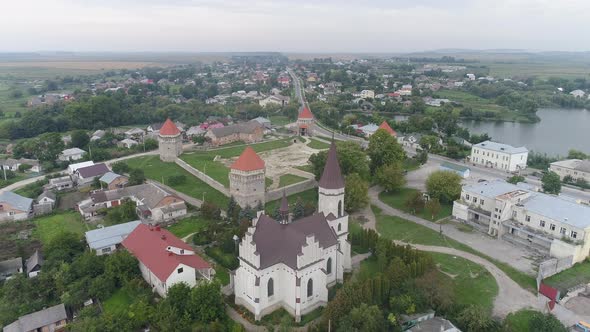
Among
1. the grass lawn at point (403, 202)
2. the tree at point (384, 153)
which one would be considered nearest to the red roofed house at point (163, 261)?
the grass lawn at point (403, 202)

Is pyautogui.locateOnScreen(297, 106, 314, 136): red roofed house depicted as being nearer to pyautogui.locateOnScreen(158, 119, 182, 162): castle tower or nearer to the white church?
pyautogui.locateOnScreen(158, 119, 182, 162): castle tower

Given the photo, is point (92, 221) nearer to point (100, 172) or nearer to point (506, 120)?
point (100, 172)

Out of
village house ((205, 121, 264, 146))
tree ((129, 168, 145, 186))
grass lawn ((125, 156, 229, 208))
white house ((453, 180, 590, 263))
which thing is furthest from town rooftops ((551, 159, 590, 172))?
tree ((129, 168, 145, 186))

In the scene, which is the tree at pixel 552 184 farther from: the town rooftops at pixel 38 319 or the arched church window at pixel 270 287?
the town rooftops at pixel 38 319

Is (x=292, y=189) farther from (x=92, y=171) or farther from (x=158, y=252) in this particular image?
(x=92, y=171)

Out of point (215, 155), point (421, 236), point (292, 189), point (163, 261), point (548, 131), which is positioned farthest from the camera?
point (548, 131)

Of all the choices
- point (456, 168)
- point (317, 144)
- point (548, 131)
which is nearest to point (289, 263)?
point (456, 168)
